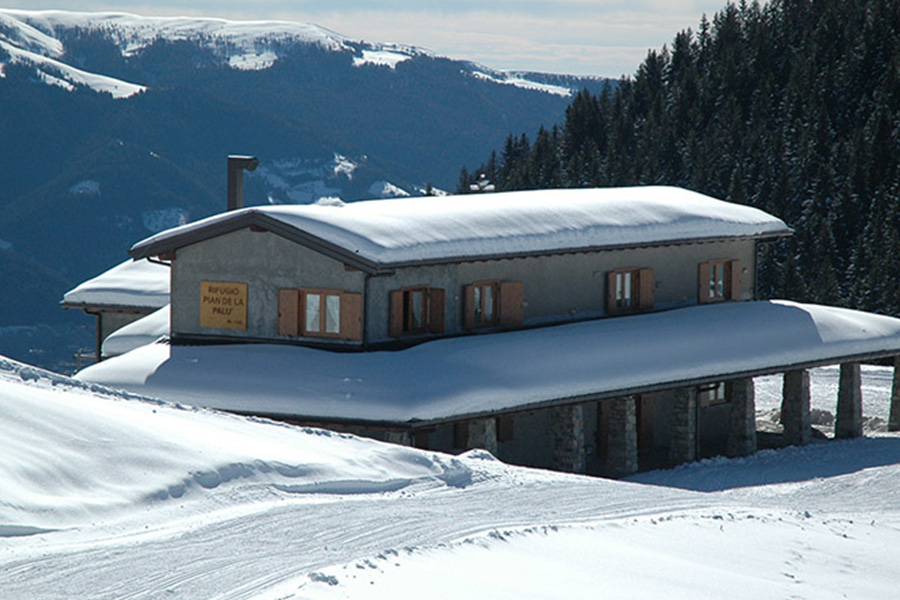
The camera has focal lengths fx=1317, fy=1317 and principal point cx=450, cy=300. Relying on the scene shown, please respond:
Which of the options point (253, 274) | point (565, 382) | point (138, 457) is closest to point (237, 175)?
point (253, 274)

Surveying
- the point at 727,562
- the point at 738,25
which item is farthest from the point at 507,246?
the point at 738,25

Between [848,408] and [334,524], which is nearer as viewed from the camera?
[334,524]

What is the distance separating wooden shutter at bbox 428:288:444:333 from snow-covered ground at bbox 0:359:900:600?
8.72 meters

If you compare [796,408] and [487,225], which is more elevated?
[487,225]

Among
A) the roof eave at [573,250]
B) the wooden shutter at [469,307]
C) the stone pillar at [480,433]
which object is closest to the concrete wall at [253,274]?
the roof eave at [573,250]

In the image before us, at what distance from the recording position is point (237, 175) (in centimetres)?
3638

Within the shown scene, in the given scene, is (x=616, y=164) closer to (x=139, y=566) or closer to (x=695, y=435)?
(x=695, y=435)

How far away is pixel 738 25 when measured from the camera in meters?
114

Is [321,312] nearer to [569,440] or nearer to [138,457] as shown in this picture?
[569,440]

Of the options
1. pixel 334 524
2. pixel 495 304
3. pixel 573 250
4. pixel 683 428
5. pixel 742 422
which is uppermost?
pixel 573 250

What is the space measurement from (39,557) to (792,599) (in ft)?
25.1

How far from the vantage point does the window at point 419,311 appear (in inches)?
1115

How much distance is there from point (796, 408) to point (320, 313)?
42.6ft

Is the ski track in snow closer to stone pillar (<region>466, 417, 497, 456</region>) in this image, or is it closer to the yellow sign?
stone pillar (<region>466, 417, 497, 456</region>)
